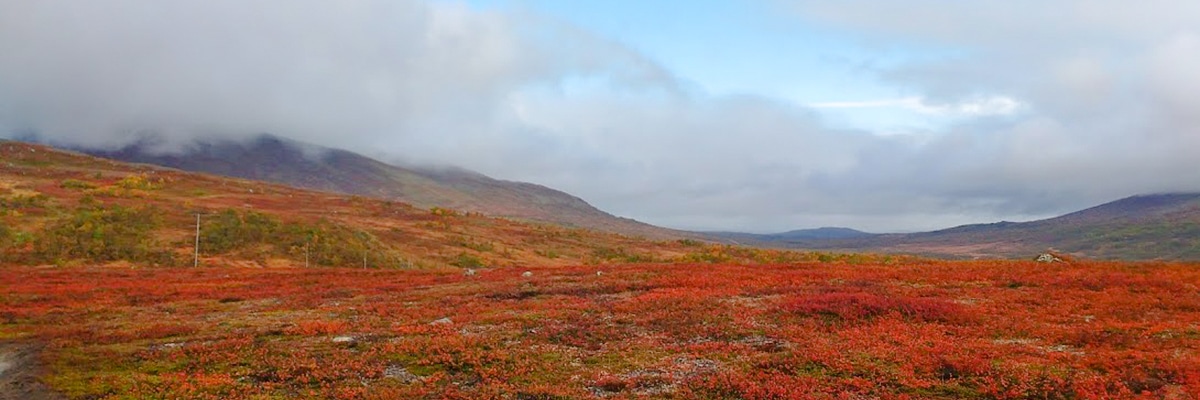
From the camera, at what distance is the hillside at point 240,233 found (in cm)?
6912

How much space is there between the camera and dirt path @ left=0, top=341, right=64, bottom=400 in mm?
16469

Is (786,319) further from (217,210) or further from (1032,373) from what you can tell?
(217,210)

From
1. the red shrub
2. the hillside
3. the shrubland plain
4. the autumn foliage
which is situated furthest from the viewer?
the hillside

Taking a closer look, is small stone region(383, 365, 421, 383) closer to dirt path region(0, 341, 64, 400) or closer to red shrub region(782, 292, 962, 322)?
dirt path region(0, 341, 64, 400)

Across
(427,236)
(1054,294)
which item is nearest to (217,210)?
(427,236)

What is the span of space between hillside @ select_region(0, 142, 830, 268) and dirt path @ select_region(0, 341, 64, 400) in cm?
5105

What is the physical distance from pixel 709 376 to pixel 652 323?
8.09 meters

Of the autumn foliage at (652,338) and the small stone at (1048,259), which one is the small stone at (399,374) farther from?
the small stone at (1048,259)

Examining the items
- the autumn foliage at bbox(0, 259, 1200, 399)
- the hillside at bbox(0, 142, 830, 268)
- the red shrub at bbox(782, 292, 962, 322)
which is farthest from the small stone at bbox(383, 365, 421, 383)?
the hillside at bbox(0, 142, 830, 268)

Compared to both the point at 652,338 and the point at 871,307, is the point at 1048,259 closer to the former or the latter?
the point at 871,307

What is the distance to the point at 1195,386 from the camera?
47.3ft

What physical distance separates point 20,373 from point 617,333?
17575 millimetres

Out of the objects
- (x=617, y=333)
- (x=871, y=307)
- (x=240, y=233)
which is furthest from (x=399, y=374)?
(x=240, y=233)

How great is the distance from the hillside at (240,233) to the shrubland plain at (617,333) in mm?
17790
